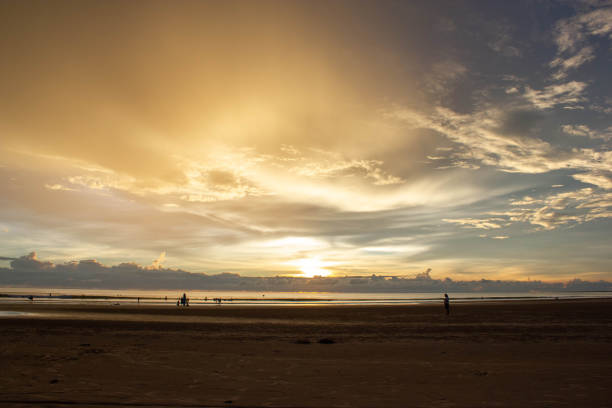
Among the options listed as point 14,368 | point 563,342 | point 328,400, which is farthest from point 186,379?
point 563,342

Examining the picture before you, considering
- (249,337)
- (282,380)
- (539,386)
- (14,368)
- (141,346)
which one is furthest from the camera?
(249,337)

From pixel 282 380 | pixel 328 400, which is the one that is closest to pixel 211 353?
pixel 282 380

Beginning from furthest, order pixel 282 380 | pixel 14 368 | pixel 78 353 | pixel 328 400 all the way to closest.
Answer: pixel 78 353 → pixel 14 368 → pixel 282 380 → pixel 328 400

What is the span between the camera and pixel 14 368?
39.7 feet

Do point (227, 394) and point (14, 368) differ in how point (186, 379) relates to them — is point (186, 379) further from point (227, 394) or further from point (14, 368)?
point (14, 368)

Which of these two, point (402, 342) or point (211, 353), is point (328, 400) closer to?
point (211, 353)

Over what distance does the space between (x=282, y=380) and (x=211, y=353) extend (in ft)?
20.2

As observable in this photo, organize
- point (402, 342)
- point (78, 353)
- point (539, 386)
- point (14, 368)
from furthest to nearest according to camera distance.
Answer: point (402, 342), point (78, 353), point (14, 368), point (539, 386)

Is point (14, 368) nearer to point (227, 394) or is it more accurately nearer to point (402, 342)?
point (227, 394)

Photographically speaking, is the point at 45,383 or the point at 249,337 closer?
the point at 45,383

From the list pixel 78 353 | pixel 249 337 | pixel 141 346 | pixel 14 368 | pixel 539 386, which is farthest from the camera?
pixel 249 337

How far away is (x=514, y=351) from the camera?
53.4 ft

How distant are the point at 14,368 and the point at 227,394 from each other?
26.1ft

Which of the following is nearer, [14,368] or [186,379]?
[186,379]
